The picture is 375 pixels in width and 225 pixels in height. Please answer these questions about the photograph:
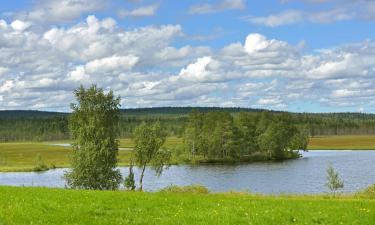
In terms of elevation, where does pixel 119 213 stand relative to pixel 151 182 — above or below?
above

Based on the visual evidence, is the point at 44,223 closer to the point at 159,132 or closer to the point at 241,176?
the point at 159,132

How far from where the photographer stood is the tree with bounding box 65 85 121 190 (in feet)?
217

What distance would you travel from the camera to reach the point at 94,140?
2670 inches

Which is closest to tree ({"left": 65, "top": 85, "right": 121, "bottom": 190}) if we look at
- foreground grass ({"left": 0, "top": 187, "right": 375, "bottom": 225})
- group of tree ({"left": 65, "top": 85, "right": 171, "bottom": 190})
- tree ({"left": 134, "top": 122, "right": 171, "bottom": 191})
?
group of tree ({"left": 65, "top": 85, "right": 171, "bottom": 190})

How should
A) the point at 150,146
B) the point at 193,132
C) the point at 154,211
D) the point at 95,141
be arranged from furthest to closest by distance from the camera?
the point at 193,132
the point at 150,146
the point at 95,141
the point at 154,211

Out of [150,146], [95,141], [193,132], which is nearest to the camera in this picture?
[95,141]

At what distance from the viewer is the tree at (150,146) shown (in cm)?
7669

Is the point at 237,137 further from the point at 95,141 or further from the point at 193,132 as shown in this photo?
the point at 95,141

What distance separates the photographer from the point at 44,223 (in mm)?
17734

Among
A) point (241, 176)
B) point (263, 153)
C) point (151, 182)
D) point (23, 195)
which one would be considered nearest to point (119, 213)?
point (23, 195)

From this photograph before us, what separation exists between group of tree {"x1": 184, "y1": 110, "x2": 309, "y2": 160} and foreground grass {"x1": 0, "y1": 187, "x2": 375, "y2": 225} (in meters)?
125

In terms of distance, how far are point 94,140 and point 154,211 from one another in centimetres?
4768

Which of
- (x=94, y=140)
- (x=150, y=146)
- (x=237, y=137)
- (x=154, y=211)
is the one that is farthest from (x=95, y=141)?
(x=237, y=137)

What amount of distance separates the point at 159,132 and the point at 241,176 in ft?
86.4
